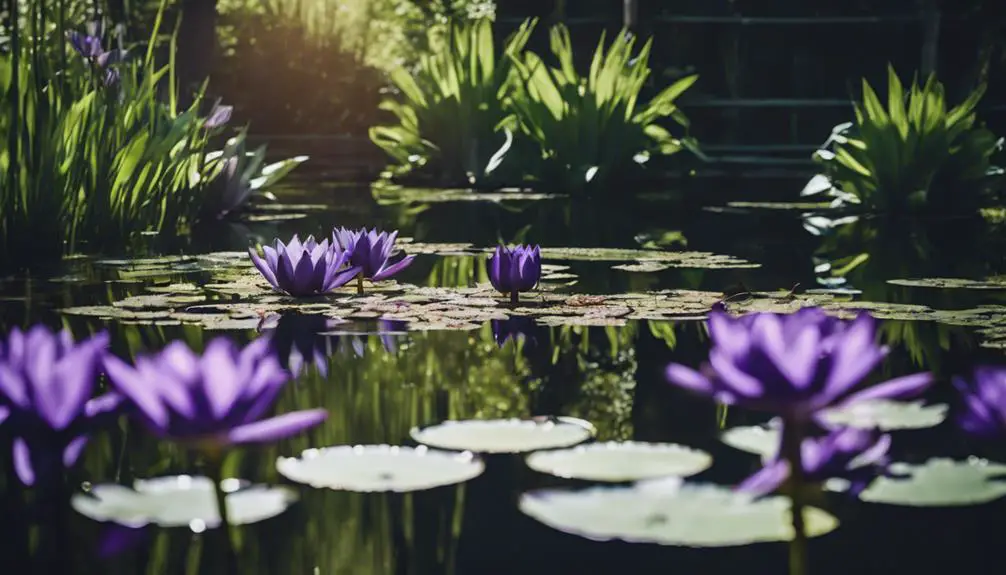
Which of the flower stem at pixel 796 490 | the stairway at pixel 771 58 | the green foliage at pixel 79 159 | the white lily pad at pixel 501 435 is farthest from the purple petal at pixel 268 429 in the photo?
the stairway at pixel 771 58

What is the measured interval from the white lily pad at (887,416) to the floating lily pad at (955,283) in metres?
1.97

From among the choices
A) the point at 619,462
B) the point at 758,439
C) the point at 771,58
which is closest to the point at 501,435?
the point at 619,462

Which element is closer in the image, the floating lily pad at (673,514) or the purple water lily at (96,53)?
the floating lily pad at (673,514)

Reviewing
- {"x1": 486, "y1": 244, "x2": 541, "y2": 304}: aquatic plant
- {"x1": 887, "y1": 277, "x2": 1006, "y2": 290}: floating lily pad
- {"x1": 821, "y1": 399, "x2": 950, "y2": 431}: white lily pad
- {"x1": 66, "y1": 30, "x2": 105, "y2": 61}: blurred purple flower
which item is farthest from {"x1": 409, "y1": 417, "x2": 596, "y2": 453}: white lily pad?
{"x1": 66, "y1": 30, "x2": 105, "y2": 61}: blurred purple flower

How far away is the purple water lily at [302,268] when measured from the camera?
3795 mm

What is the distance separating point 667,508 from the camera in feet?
5.50

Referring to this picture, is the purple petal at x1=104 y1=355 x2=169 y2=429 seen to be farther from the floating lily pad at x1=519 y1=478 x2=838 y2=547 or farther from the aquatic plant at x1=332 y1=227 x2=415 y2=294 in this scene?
the aquatic plant at x1=332 y1=227 x2=415 y2=294

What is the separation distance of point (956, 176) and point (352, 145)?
26.3 ft

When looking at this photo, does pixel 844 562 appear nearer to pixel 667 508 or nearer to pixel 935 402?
pixel 667 508

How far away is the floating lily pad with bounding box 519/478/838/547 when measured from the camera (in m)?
1.59

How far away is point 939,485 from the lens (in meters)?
1.82

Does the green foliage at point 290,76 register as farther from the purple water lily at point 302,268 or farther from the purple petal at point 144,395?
the purple petal at point 144,395

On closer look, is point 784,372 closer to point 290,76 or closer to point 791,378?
point 791,378

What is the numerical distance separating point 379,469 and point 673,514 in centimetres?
45
